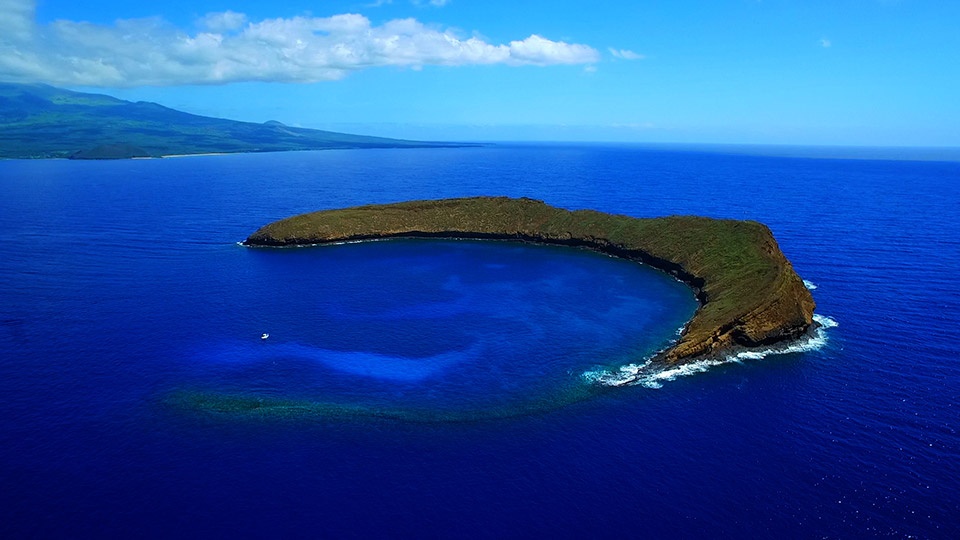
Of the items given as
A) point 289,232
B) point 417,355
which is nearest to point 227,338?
point 417,355

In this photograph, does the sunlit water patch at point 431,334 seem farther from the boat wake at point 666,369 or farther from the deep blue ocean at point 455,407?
the boat wake at point 666,369

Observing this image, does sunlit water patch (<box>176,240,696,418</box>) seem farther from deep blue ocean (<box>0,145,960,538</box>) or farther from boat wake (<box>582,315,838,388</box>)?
boat wake (<box>582,315,838,388</box>)

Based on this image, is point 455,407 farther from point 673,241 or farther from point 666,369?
point 673,241

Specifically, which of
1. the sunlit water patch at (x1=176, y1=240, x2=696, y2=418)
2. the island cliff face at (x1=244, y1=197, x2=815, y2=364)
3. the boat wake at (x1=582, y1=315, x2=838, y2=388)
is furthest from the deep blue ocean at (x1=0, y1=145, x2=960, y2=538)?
the island cliff face at (x1=244, y1=197, x2=815, y2=364)

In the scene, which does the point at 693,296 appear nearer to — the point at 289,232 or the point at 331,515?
the point at 331,515

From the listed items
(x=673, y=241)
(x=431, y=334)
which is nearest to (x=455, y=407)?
(x=431, y=334)

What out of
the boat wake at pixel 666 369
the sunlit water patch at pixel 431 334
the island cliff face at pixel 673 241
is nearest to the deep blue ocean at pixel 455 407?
the sunlit water patch at pixel 431 334
